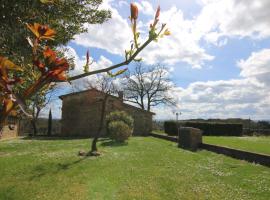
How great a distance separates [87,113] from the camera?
41906 mm

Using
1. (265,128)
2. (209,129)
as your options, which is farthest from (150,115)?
(265,128)

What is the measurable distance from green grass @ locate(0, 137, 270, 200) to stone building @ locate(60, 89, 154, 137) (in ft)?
75.6

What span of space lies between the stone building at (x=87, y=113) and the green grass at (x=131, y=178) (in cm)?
2303

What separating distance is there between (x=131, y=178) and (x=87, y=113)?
29.5 meters

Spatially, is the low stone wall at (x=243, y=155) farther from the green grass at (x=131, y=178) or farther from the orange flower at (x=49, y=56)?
the orange flower at (x=49, y=56)

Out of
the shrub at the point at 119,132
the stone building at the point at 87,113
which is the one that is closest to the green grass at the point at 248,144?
Result: the shrub at the point at 119,132

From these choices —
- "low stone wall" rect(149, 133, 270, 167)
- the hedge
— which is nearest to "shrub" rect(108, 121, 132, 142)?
"low stone wall" rect(149, 133, 270, 167)

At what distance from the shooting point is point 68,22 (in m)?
4.43

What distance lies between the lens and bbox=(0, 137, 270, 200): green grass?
10.8 meters

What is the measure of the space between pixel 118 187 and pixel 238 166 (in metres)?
6.59

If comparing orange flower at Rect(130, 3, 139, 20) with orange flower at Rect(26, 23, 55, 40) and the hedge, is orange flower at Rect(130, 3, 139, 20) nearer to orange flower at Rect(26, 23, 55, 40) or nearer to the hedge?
orange flower at Rect(26, 23, 55, 40)

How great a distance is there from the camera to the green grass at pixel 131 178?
10.8 metres

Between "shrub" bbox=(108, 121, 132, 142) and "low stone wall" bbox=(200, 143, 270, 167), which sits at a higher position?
"shrub" bbox=(108, 121, 132, 142)

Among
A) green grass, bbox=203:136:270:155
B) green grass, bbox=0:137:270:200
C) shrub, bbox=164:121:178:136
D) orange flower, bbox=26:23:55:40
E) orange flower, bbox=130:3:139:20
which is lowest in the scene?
green grass, bbox=0:137:270:200
